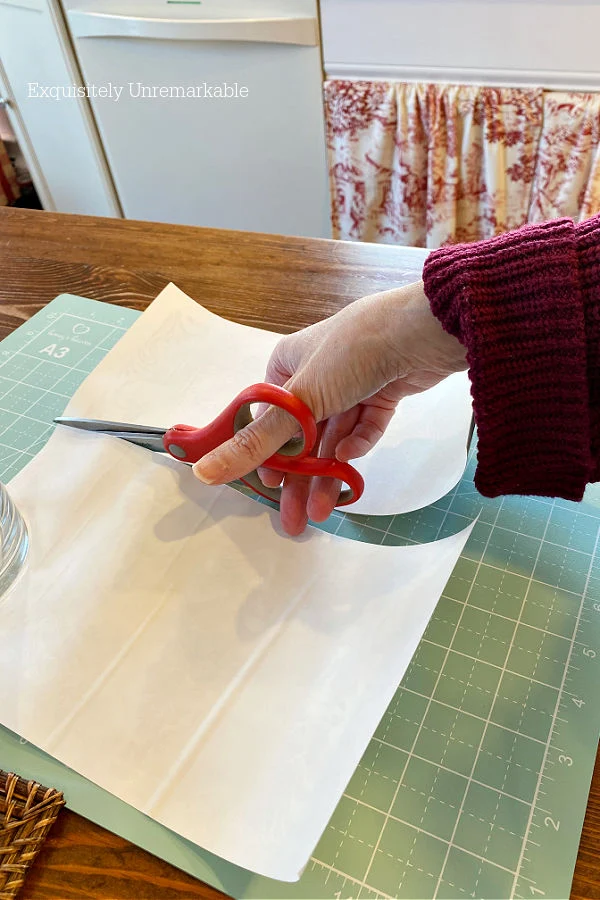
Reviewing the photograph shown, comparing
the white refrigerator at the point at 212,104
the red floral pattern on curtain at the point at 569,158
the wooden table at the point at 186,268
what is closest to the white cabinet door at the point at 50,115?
the white refrigerator at the point at 212,104

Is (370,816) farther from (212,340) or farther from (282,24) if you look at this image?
(282,24)

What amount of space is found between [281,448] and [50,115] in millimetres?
1604

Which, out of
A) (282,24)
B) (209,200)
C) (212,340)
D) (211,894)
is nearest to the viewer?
(211,894)

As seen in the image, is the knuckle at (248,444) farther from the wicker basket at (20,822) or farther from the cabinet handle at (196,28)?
the cabinet handle at (196,28)

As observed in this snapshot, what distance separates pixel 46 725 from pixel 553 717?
32cm

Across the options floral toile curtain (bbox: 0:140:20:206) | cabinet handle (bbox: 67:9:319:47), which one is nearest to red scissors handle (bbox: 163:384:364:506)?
cabinet handle (bbox: 67:9:319:47)

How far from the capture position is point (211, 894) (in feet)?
1.27

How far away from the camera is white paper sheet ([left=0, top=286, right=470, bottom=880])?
1.37ft

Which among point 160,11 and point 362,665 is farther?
point 160,11

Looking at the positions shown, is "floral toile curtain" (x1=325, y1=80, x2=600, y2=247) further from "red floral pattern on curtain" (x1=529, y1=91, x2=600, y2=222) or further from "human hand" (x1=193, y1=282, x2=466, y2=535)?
"human hand" (x1=193, y1=282, x2=466, y2=535)

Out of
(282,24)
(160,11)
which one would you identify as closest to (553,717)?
(282,24)

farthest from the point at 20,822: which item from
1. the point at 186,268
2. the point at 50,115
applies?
the point at 50,115

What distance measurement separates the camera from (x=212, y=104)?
1541 mm

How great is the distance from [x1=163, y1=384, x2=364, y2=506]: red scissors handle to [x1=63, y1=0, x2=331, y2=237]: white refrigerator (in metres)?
1.11
